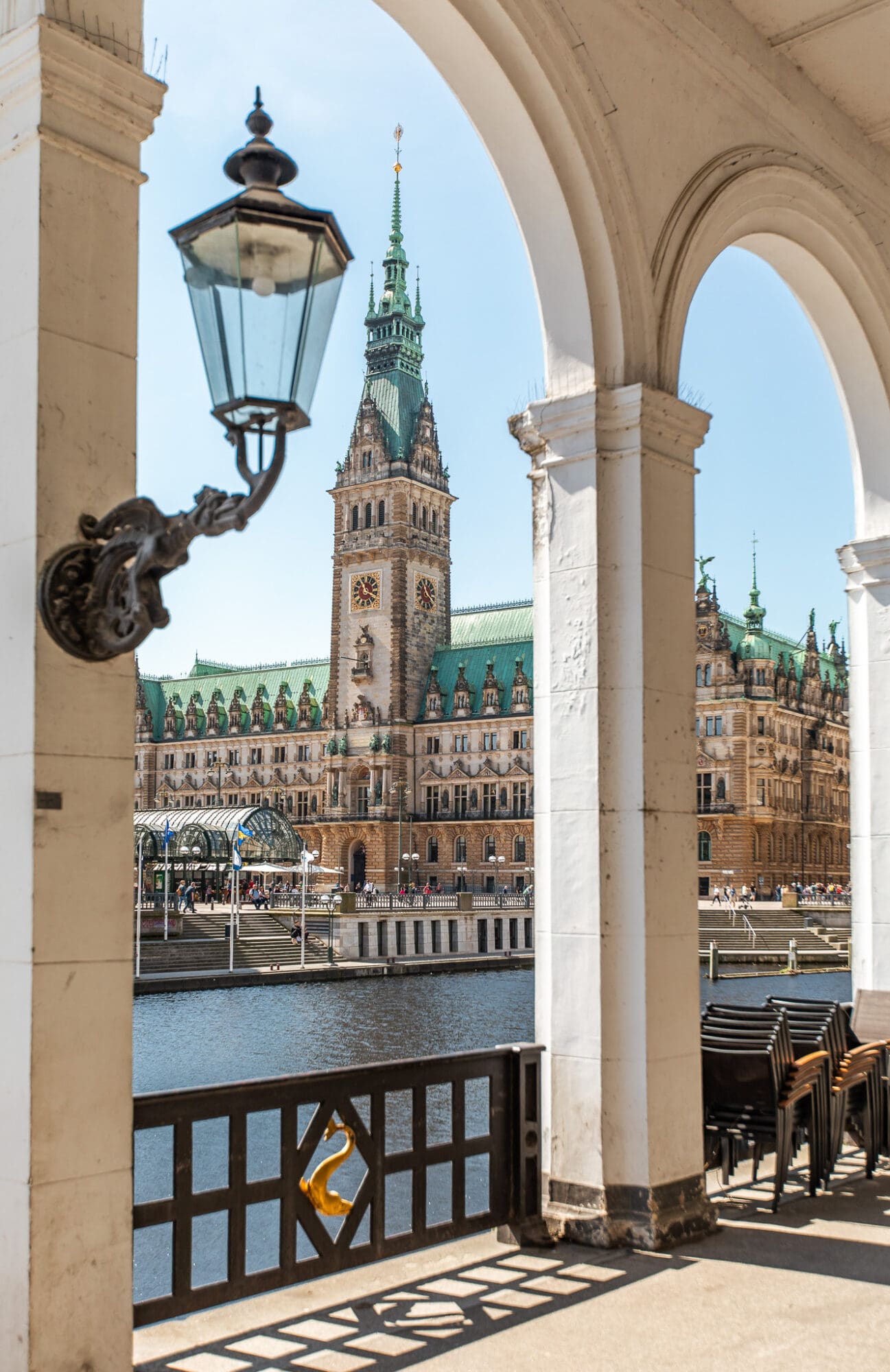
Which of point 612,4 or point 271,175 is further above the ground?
point 612,4

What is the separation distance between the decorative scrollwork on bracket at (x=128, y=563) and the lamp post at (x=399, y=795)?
67611 millimetres

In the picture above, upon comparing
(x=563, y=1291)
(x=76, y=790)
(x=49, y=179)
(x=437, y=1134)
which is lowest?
(x=437, y=1134)

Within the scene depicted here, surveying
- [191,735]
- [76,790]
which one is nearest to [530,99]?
Result: [76,790]

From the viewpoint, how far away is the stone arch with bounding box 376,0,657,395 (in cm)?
472

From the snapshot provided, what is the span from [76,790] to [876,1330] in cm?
266

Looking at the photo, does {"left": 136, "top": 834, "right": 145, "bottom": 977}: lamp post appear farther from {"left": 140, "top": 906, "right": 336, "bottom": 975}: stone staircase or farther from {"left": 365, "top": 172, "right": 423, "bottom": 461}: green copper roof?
{"left": 365, "top": 172, "right": 423, "bottom": 461}: green copper roof

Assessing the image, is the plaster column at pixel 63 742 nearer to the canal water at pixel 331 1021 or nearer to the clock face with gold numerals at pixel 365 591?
the canal water at pixel 331 1021

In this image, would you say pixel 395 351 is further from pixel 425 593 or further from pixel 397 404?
pixel 425 593

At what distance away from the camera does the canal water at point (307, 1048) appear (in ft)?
32.4

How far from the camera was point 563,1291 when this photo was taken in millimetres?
4117

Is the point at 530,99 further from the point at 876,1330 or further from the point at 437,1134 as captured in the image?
the point at 437,1134

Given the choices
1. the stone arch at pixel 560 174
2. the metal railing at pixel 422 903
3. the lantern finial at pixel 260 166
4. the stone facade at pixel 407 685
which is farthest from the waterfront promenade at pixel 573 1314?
the stone facade at pixel 407 685

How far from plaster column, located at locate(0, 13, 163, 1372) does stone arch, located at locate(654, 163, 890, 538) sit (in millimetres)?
2706

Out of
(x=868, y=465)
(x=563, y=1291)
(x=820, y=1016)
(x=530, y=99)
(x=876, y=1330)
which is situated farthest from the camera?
(x=868, y=465)
